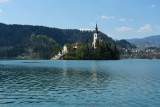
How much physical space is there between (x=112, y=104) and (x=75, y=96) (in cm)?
670

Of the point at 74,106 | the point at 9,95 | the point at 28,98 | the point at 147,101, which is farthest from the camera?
the point at 9,95

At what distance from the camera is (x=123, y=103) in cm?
2717

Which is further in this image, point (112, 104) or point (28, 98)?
point (28, 98)

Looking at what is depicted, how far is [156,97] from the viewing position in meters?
30.8

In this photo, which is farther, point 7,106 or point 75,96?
point 75,96

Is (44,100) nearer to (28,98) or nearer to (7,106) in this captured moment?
(28,98)

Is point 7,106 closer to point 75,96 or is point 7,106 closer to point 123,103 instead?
point 75,96

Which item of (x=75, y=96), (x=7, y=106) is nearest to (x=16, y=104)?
(x=7, y=106)

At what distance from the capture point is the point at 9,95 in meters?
32.3

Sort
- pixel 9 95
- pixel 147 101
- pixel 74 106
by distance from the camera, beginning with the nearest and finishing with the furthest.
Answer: pixel 74 106, pixel 147 101, pixel 9 95

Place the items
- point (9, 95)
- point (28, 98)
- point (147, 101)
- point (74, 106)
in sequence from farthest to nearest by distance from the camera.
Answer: point (9, 95), point (28, 98), point (147, 101), point (74, 106)

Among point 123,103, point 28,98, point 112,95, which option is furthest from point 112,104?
point 28,98

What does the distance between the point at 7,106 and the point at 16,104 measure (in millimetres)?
1252

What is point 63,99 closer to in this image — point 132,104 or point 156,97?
point 132,104
